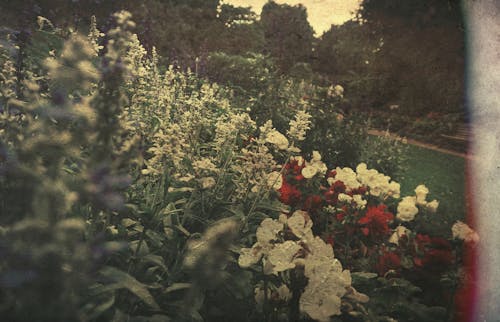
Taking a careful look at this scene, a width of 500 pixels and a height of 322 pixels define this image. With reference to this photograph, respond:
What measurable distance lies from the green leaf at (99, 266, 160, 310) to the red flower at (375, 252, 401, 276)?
114cm

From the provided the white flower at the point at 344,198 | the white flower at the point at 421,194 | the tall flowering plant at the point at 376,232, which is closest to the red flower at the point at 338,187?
the tall flowering plant at the point at 376,232

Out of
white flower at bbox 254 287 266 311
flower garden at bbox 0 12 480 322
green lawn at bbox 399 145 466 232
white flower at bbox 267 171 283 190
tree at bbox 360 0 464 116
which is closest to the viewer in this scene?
flower garden at bbox 0 12 480 322

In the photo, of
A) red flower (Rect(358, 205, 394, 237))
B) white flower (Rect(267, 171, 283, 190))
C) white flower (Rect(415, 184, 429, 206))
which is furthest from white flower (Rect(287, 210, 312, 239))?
white flower (Rect(415, 184, 429, 206))

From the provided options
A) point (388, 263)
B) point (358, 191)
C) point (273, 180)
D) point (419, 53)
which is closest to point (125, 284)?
point (273, 180)

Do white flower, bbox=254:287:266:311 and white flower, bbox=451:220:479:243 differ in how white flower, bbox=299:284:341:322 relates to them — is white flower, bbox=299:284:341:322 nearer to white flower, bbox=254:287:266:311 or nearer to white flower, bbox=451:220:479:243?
white flower, bbox=254:287:266:311

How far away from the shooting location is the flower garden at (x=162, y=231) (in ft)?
2.61

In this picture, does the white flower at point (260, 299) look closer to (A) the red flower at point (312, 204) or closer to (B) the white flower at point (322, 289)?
(B) the white flower at point (322, 289)

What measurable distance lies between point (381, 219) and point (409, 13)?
13028 millimetres

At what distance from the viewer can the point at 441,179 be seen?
712 cm

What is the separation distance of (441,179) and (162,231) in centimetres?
627

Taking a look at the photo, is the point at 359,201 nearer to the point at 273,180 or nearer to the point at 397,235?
the point at 397,235

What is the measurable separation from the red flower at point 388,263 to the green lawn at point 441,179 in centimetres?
242

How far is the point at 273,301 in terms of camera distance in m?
1.47

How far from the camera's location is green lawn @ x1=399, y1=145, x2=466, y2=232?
201 inches
